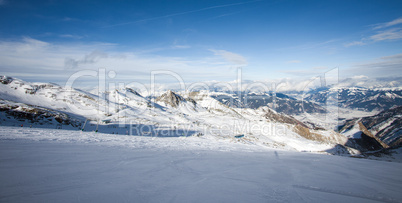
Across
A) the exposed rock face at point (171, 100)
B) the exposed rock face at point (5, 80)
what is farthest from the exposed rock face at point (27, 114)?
the exposed rock face at point (171, 100)

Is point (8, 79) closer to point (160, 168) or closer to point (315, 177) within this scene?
point (160, 168)

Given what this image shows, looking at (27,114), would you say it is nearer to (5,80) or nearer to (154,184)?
(154,184)

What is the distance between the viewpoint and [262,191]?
4.86 meters

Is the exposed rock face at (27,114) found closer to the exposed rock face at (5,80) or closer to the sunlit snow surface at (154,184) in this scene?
the exposed rock face at (5,80)

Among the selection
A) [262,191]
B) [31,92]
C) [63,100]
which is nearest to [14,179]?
[262,191]

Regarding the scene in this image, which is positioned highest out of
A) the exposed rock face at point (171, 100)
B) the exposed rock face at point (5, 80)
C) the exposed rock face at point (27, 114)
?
the exposed rock face at point (5, 80)

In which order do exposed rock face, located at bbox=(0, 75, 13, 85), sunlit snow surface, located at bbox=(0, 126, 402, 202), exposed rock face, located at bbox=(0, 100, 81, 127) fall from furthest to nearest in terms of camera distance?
exposed rock face, located at bbox=(0, 75, 13, 85) → exposed rock face, located at bbox=(0, 100, 81, 127) → sunlit snow surface, located at bbox=(0, 126, 402, 202)

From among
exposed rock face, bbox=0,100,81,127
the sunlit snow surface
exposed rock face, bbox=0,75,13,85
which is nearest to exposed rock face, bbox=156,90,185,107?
exposed rock face, bbox=0,75,13,85

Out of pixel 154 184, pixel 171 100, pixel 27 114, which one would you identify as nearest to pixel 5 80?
pixel 27 114

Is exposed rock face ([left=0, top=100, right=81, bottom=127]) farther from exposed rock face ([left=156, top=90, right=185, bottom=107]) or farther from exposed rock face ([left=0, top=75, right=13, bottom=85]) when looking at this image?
exposed rock face ([left=156, top=90, right=185, bottom=107])

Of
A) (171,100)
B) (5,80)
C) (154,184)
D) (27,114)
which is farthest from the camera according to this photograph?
(171,100)

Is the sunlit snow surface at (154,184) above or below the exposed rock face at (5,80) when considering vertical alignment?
below

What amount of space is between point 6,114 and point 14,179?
51.5 meters

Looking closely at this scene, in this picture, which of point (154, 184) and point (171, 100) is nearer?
point (154, 184)
